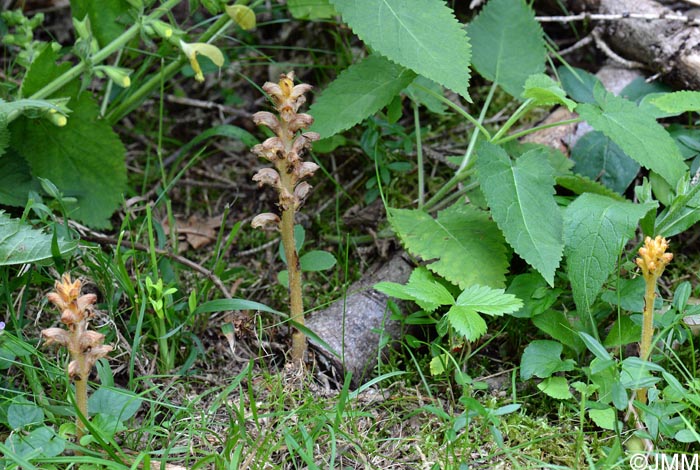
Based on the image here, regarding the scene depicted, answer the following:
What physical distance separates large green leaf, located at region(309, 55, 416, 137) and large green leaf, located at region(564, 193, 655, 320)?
0.74 meters

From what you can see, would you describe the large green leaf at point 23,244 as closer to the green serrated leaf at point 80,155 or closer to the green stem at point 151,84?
the green serrated leaf at point 80,155

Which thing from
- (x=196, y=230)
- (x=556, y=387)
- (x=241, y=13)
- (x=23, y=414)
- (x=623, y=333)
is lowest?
(x=196, y=230)

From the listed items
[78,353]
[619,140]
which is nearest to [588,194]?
[619,140]

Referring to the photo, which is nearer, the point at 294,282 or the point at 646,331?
the point at 646,331

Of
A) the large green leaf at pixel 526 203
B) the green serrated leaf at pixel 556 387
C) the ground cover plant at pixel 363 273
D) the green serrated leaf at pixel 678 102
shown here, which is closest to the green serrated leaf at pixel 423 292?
the ground cover plant at pixel 363 273

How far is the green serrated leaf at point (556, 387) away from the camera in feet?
6.72

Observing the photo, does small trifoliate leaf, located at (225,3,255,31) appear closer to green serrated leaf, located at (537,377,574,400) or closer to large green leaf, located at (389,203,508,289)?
large green leaf, located at (389,203,508,289)

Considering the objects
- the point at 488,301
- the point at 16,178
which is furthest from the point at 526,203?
the point at 16,178

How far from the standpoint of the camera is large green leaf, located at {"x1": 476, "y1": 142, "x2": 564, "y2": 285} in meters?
2.13

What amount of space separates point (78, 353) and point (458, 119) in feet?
6.87

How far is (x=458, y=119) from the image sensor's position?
3.31 meters

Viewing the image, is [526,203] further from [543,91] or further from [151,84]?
[151,84]

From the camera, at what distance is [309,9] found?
3.03 m

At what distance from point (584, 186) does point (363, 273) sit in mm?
869
